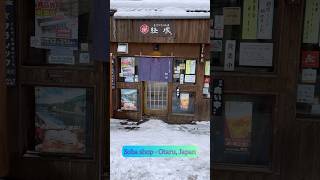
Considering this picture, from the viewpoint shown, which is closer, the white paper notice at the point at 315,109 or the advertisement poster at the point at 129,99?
the white paper notice at the point at 315,109

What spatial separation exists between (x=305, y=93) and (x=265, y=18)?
82 centimetres

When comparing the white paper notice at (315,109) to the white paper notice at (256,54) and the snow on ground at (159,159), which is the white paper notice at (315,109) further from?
the snow on ground at (159,159)

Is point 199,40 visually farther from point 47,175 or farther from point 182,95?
point 47,175

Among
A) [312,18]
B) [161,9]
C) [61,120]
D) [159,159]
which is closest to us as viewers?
[312,18]

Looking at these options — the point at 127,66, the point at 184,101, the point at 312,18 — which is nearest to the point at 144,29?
the point at 127,66

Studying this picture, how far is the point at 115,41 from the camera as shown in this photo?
14.0 metres

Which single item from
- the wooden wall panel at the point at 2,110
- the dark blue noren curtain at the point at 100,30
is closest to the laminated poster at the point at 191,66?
the dark blue noren curtain at the point at 100,30

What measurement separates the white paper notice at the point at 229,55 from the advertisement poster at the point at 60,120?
1525 mm

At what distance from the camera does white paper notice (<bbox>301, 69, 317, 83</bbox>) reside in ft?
12.7

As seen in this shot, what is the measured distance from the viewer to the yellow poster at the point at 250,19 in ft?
13.0

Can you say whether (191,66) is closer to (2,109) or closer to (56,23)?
(56,23)

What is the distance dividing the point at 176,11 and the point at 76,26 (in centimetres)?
984

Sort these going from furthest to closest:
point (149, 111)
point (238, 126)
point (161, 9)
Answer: point (149, 111)
point (161, 9)
point (238, 126)

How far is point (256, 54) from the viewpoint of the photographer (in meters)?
3.98
